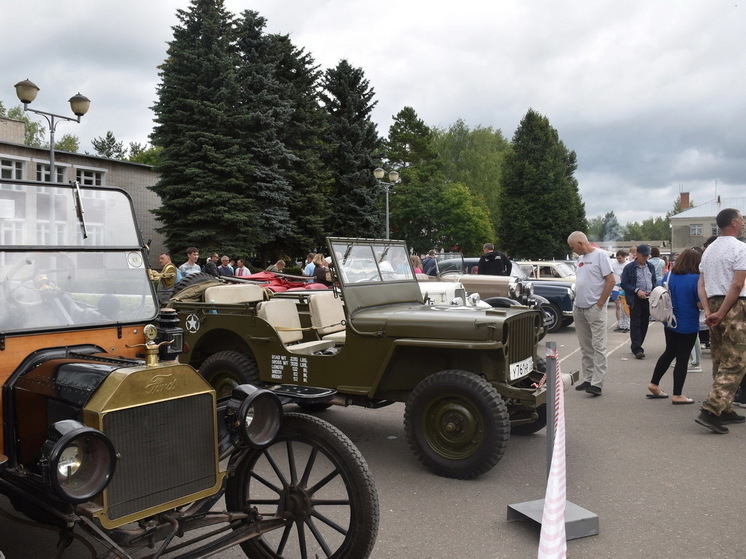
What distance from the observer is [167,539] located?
2.73 m

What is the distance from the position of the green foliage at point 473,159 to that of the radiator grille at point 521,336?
167 feet

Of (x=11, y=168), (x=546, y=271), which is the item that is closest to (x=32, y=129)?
(x=11, y=168)

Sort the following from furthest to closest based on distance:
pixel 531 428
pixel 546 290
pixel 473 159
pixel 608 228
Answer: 1. pixel 608 228
2. pixel 473 159
3. pixel 546 290
4. pixel 531 428

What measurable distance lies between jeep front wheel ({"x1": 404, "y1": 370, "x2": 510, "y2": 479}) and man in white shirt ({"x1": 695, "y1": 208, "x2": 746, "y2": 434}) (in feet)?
7.75

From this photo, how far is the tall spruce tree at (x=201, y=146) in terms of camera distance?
2466cm

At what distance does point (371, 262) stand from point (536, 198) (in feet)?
151

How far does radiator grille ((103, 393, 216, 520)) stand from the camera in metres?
2.55

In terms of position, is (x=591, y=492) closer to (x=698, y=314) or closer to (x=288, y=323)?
(x=698, y=314)

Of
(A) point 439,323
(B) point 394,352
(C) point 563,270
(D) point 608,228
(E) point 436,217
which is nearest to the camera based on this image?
(A) point 439,323

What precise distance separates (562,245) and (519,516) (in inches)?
1905

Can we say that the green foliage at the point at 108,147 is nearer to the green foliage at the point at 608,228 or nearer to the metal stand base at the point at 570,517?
the metal stand base at the point at 570,517

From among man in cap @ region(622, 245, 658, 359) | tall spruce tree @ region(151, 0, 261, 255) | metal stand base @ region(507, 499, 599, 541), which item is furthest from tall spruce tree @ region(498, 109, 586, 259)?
metal stand base @ region(507, 499, 599, 541)

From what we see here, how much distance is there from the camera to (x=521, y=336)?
18.0ft

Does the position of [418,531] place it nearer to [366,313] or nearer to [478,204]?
[366,313]
